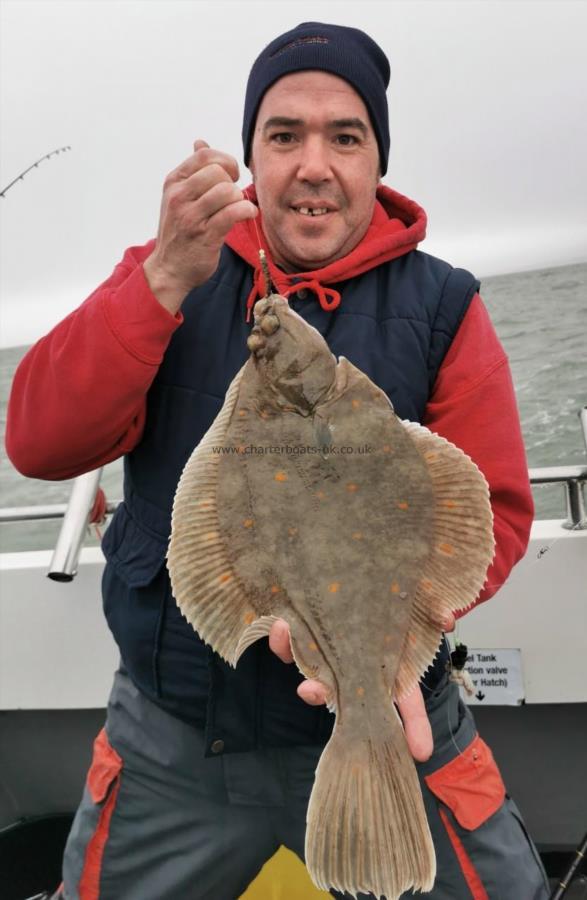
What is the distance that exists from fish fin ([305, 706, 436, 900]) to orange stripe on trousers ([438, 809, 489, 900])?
0.54 meters

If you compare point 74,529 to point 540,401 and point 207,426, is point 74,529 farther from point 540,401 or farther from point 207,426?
point 540,401

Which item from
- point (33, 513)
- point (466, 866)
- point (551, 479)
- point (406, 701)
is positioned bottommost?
point (466, 866)

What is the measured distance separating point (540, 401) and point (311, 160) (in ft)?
26.7

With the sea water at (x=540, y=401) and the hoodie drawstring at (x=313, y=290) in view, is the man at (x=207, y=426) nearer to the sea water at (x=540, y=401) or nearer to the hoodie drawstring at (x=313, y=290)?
the hoodie drawstring at (x=313, y=290)

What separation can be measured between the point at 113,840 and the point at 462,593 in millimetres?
1273

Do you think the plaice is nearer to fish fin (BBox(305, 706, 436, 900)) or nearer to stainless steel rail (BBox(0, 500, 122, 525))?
fish fin (BBox(305, 706, 436, 900))

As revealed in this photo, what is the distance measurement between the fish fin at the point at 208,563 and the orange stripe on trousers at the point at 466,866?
88 centimetres

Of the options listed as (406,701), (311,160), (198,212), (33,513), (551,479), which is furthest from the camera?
(33,513)

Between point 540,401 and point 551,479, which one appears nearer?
point 551,479

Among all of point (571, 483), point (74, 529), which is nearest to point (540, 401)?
point (571, 483)

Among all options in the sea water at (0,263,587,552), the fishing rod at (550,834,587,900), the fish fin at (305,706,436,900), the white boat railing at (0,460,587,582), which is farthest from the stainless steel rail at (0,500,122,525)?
the fishing rod at (550,834,587,900)

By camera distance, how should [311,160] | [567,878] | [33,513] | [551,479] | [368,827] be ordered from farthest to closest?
[33,513], [551,479], [567,878], [311,160], [368,827]

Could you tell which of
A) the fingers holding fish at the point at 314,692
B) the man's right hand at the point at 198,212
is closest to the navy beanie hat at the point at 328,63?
the man's right hand at the point at 198,212

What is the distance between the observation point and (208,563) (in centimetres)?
168
